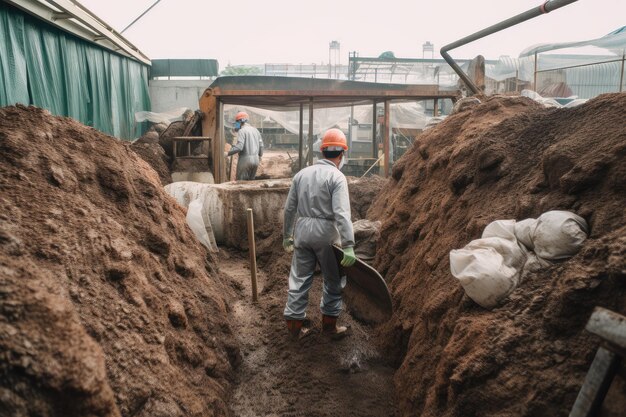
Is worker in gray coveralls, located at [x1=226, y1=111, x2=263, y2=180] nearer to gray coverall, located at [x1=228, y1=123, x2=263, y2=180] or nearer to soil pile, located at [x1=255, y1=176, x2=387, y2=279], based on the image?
gray coverall, located at [x1=228, y1=123, x2=263, y2=180]

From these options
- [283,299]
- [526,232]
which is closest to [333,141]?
[283,299]

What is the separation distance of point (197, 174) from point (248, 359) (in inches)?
285

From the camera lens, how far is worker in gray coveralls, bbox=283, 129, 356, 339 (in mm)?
4672

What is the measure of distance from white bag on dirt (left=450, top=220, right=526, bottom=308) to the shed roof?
761 centimetres

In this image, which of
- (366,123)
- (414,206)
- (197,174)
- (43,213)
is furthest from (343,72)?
(43,213)

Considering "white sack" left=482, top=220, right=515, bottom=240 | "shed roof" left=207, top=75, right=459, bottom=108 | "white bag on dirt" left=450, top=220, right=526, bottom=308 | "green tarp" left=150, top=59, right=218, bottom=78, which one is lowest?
"white bag on dirt" left=450, top=220, right=526, bottom=308

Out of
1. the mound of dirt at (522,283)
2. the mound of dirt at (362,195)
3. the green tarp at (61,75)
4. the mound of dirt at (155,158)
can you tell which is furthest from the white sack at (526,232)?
the mound of dirt at (155,158)

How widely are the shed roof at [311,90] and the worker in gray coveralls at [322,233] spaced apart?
5.46m

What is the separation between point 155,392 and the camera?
102 inches

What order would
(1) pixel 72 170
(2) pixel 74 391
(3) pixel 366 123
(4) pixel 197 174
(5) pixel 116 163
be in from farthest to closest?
(3) pixel 366 123 < (4) pixel 197 174 < (5) pixel 116 163 < (1) pixel 72 170 < (2) pixel 74 391

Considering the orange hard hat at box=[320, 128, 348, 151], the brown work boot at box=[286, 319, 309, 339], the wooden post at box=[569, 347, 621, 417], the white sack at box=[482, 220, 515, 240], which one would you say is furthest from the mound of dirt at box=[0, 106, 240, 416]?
the white sack at box=[482, 220, 515, 240]

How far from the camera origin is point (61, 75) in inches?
330

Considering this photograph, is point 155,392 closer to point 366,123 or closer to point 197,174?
point 197,174

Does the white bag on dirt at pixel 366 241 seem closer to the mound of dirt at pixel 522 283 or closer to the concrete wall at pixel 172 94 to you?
the mound of dirt at pixel 522 283
